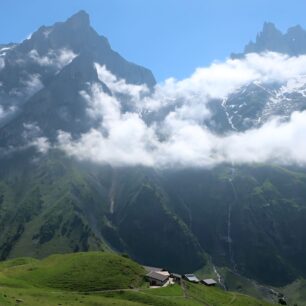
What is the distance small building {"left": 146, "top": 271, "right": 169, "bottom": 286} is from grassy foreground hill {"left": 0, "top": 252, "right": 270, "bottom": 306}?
3.27 meters

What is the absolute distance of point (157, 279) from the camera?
17912cm

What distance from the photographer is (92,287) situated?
15875 centimetres

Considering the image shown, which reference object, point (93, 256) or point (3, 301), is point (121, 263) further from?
point (3, 301)

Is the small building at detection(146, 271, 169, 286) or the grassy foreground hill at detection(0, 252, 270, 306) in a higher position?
the small building at detection(146, 271, 169, 286)

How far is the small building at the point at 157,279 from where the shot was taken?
177125 mm

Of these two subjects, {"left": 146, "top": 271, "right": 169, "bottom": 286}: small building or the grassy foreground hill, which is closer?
the grassy foreground hill

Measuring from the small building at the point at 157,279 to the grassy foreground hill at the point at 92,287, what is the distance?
327 cm

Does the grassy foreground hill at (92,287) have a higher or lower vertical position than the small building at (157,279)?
lower

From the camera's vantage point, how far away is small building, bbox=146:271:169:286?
581ft

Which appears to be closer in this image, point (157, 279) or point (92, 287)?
point (92, 287)

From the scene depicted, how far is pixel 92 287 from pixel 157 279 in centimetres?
2897

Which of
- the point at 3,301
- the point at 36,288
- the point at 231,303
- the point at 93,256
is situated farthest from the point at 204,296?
the point at 3,301

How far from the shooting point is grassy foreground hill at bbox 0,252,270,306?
136500mm

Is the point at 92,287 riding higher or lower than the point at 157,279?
lower
